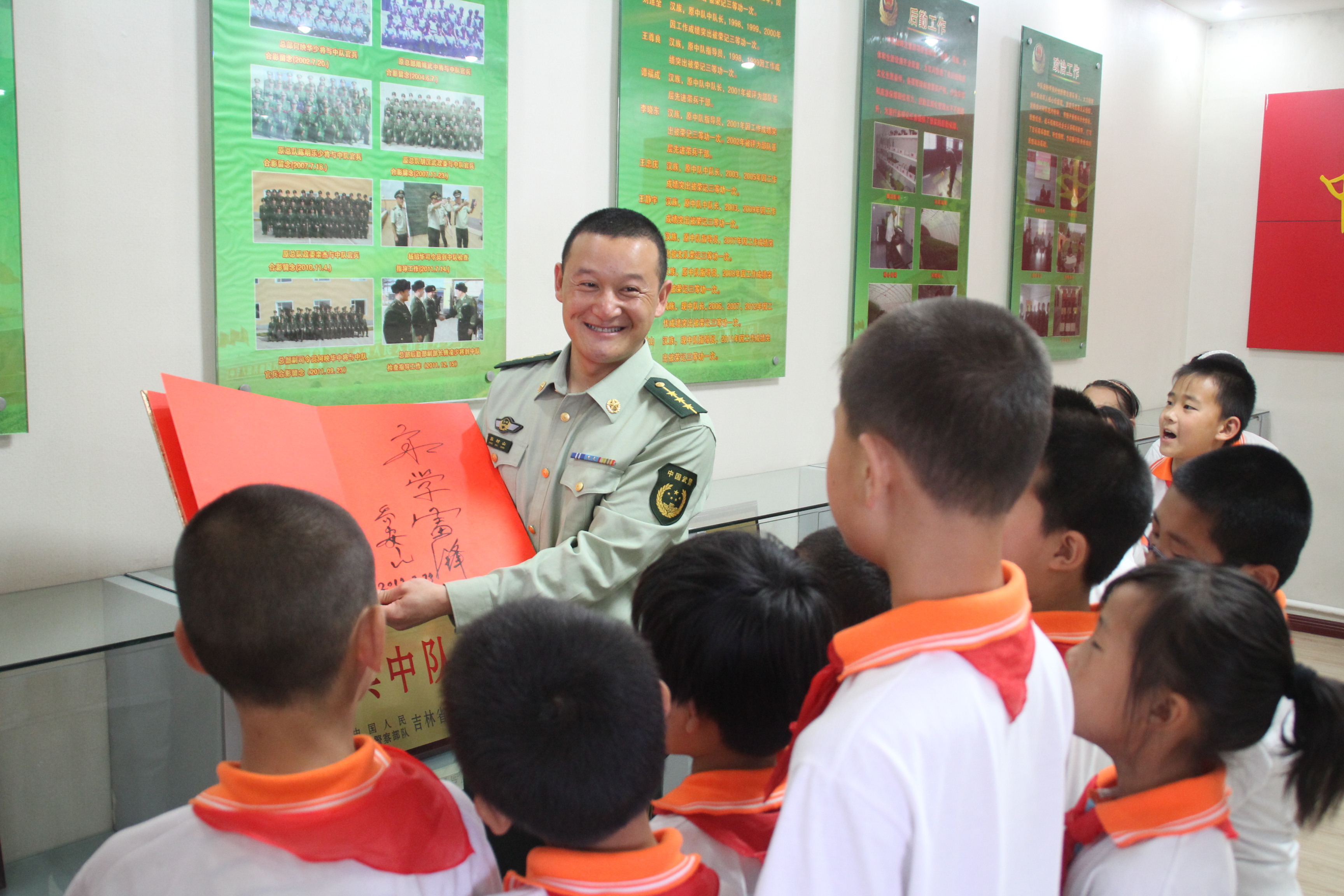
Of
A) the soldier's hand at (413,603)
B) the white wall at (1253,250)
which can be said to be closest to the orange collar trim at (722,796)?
the soldier's hand at (413,603)

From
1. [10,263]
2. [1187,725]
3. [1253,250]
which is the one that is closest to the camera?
[1187,725]

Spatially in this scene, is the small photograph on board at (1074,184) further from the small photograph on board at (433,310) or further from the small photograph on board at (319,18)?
the small photograph on board at (319,18)

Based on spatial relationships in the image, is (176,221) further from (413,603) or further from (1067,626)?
(1067,626)

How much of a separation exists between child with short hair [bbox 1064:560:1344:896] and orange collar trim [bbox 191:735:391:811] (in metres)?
0.80

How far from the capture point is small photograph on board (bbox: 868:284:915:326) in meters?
3.46

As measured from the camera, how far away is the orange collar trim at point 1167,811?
1076mm

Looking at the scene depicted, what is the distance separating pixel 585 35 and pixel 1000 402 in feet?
6.75

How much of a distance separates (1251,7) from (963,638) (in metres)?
5.56

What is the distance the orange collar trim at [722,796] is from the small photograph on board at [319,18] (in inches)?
64.4

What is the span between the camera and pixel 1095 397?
130 inches

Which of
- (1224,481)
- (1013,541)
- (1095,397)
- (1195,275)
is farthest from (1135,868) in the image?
(1195,275)

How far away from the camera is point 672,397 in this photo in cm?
177

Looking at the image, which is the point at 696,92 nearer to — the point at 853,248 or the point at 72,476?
the point at 853,248

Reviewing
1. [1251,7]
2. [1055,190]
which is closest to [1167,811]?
[1055,190]
